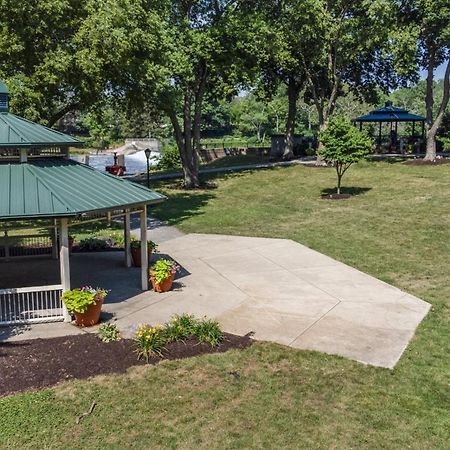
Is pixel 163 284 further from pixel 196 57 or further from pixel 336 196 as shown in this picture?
pixel 196 57

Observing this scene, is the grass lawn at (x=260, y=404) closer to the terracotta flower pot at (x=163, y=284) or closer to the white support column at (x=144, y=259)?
the terracotta flower pot at (x=163, y=284)

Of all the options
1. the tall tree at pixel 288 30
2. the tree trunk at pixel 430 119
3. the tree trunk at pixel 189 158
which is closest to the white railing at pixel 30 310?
the tree trunk at pixel 189 158

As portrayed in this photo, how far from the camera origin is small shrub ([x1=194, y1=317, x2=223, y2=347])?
10.5 meters

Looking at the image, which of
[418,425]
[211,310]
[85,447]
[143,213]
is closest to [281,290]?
[211,310]

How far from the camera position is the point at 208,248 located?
743 inches

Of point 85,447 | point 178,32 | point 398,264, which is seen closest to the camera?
point 85,447

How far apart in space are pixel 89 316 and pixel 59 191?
9.90ft

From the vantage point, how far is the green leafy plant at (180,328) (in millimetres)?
10605

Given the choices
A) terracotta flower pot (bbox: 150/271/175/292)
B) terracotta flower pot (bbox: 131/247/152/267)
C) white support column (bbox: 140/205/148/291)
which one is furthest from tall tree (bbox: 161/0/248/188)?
terracotta flower pot (bbox: 150/271/175/292)

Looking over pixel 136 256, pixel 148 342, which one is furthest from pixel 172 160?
pixel 148 342

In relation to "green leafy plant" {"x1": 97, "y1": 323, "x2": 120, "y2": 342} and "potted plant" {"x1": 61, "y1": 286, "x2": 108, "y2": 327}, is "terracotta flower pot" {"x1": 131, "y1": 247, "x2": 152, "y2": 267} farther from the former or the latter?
"green leafy plant" {"x1": 97, "y1": 323, "x2": 120, "y2": 342}

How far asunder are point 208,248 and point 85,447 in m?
11.9

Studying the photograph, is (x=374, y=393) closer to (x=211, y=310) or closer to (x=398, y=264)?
(x=211, y=310)

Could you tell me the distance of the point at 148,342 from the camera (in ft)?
33.0
